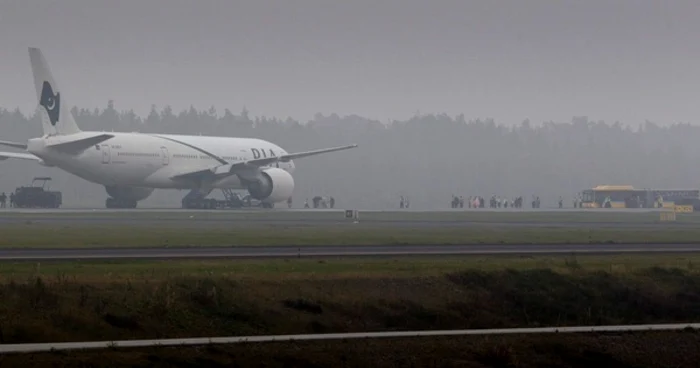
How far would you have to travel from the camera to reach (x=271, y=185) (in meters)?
114

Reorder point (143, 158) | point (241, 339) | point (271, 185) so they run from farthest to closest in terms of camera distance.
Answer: point (271, 185)
point (143, 158)
point (241, 339)

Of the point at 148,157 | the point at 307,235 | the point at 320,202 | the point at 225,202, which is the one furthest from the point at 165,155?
the point at 307,235

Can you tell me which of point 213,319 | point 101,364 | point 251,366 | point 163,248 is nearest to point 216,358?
point 251,366

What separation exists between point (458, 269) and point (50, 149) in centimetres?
6709

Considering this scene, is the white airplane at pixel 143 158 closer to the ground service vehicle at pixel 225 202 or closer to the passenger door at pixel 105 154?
the passenger door at pixel 105 154

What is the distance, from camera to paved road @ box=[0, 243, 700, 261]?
4688 centimetres

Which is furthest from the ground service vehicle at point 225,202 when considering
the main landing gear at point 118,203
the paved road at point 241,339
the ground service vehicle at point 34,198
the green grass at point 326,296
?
the paved road at point 241,339

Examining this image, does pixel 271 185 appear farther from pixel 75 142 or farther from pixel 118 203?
pixel 75 142

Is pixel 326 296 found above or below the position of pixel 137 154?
below

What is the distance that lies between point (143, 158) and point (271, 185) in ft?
38.6

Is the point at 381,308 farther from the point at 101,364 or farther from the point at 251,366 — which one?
the point at 101,364

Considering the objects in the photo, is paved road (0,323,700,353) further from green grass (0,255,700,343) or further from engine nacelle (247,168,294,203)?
engine nacelle (247,168,294,203)

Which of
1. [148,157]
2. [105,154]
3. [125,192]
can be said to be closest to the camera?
[105,154]

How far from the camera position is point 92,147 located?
343ft
